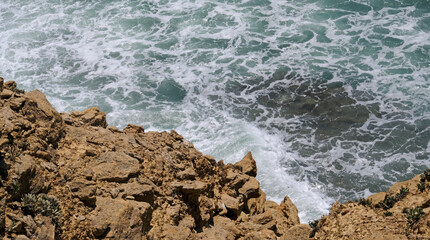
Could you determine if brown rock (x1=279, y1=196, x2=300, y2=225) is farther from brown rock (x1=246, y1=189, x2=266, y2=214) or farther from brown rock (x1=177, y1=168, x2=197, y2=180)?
brown rock (x1=177, y1=168, x2=197, y2=180)

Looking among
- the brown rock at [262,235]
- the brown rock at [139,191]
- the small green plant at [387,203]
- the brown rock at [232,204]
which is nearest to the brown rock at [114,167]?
the brown rock at [139,191]

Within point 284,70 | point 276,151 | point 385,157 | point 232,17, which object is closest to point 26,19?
point 232,17

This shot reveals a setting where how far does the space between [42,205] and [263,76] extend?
18.3 meters

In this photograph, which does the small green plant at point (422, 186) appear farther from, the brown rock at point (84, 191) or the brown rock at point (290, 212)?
the brown rock at point (84, 191)

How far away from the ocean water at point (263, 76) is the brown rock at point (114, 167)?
330 inches

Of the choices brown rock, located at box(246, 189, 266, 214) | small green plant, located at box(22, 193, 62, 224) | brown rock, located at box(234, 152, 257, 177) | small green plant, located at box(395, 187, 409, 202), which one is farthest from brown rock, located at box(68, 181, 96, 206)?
small green plant, located at box(395, 187, 409, 202)

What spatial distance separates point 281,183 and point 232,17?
15.4 meters

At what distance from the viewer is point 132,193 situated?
10922 mm

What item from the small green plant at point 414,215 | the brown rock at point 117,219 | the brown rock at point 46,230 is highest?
the brown rock at point 46,230

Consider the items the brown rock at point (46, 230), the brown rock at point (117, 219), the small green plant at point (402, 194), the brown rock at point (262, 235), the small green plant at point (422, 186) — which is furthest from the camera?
the small green plant at point (422, 186)

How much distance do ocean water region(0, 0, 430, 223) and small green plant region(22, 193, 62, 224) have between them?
1055cm

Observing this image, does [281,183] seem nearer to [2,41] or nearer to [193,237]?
[193,237]

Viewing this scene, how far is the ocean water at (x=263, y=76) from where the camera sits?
814 inches

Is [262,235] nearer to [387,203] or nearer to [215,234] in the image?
[215,234]
